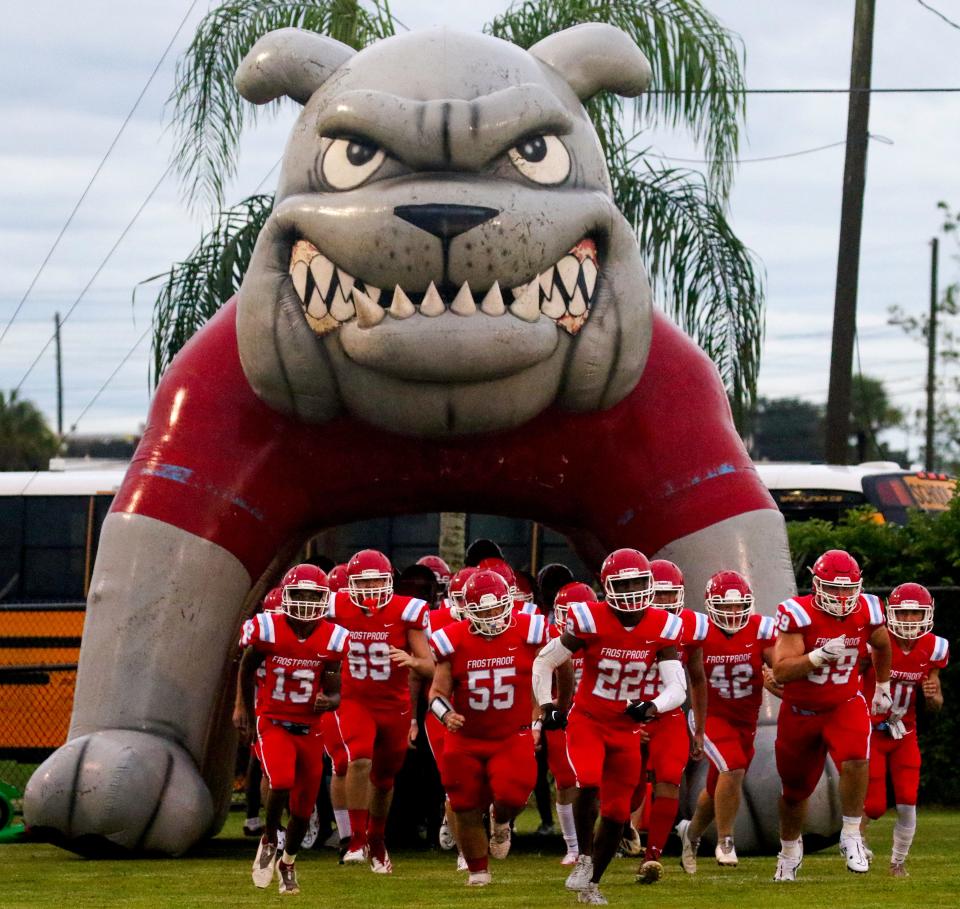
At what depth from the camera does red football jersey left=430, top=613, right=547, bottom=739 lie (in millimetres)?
8539

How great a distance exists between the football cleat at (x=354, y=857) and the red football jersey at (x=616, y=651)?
6.75 ft

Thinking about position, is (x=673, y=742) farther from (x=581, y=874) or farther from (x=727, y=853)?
(x=581, y=874)

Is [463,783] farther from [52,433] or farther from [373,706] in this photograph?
[52,433]

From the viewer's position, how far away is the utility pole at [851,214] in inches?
639

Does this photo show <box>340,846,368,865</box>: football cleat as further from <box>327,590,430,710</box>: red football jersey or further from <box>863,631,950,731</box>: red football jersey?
<box>863,631,950,731</box>: red football jersey

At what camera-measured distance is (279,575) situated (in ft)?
35.2

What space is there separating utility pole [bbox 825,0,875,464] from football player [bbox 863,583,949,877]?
21.6 feet

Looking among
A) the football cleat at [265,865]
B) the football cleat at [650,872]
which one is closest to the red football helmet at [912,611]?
the football cleat at [650,872]

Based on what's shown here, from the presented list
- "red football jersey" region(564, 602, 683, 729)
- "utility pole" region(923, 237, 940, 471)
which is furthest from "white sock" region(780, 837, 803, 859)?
"utility pole" region(923, 237, 940, 471)

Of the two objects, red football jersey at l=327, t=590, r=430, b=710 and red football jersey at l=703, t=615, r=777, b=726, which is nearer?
red football jersey at l=703, t=615, r=777, b=726

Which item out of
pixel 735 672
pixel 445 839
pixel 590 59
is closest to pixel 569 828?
pixel 735 672

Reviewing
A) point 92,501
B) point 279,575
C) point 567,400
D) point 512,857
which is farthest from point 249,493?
point 92,501

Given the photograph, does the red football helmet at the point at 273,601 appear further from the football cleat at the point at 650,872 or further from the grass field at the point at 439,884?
the football cleat at the point at 650,872

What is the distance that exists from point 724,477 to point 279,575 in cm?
247
